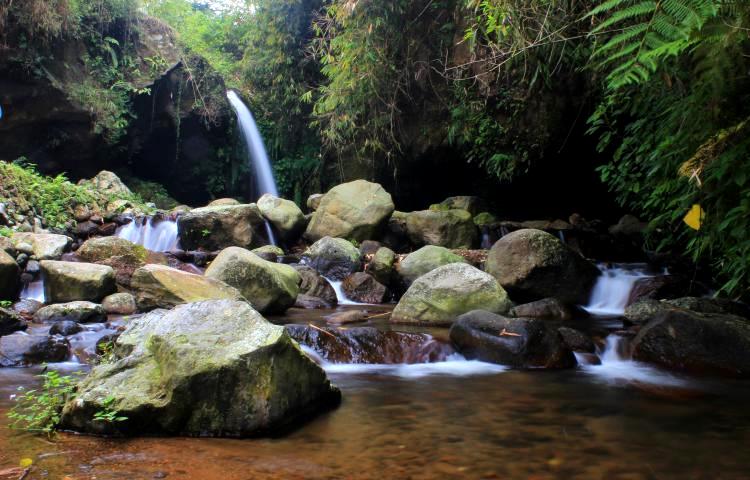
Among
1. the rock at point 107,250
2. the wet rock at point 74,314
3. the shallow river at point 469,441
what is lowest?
the shallow river at point 469,441

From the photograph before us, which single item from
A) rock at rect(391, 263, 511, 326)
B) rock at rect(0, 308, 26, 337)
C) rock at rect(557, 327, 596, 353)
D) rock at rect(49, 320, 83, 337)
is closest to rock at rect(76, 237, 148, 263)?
rock at rect(0, 308, 26, 337)

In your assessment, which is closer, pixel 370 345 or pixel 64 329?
pixel 370 345

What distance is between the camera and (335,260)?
8.92 meters

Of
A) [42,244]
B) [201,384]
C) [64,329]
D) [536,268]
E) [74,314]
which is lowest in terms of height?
[201,384]

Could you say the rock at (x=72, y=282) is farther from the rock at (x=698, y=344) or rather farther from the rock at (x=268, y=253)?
the rock at (x=698, y=344)

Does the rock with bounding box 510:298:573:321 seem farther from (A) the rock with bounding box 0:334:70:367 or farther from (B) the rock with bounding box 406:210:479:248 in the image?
(A) the rock with bounding box 0:334:70:367

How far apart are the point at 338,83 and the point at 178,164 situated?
8.44m

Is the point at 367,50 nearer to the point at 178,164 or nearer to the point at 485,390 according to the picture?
the point at 485,390

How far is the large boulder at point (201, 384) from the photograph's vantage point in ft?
9.58

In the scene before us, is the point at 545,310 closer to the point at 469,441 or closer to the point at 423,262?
the point at 423,262

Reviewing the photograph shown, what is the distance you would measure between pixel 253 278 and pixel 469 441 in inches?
160

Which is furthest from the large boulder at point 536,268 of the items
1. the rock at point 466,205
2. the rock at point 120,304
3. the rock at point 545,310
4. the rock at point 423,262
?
the rock at point 466,205

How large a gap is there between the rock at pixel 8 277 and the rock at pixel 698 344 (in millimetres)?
6524

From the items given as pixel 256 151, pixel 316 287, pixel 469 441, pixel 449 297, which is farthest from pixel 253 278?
pixel 256 151
